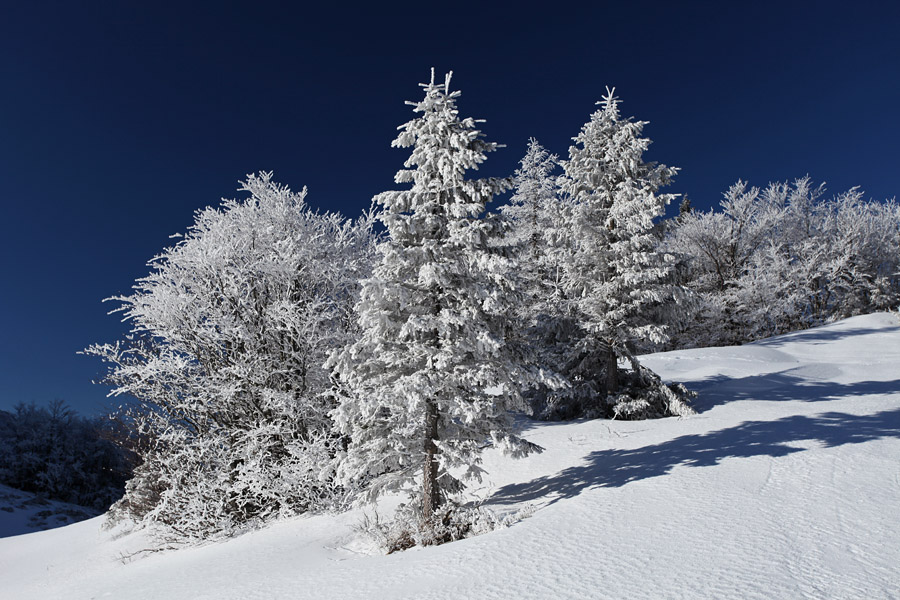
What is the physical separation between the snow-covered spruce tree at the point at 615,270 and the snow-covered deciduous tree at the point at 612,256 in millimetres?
Answer: 29

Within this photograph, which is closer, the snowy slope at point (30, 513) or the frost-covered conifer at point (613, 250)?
the frost-covered conifer at point (613, 250)

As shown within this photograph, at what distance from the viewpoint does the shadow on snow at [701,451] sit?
8.80m

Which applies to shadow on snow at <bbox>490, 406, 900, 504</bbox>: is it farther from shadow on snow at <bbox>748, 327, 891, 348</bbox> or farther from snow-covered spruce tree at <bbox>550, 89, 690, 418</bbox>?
shadow on snow at <bbox>748, 327, 891, 348</bbox>

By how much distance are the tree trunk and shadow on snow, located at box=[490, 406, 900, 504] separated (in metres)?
1.54

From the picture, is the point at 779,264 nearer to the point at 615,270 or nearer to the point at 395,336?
the point at 615,270

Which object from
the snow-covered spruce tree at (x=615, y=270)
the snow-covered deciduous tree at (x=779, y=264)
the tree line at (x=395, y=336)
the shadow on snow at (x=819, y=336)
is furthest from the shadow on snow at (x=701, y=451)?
the snow-covered deciduous tree at (x=779, y=264)

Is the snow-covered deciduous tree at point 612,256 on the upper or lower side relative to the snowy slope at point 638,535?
upper

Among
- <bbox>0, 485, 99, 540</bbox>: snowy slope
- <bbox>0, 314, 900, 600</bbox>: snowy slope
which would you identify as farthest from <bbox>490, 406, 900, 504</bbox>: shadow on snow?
<bbox>0, 485, 99, 540</bbox>: snowy slope

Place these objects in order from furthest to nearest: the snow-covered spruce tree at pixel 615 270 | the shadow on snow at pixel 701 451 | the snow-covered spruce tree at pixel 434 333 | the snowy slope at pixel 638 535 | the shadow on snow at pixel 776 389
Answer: the shadow on snow at pixel 776 389
the snow-covered spruce tree at pixel 615 270
the shadow on snow at pixel 701 451
the snow-covered spruce tree at pixel 434 333
the snowy slope at pixel 638 535

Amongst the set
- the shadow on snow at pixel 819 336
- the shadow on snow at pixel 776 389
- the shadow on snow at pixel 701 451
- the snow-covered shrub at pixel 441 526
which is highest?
the shadow on snow at pixel 819 336

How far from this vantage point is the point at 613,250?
45.5 ft

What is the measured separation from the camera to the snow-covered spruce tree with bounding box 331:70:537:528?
7938 mm

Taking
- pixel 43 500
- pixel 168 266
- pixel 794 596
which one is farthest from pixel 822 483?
pixel 43 500

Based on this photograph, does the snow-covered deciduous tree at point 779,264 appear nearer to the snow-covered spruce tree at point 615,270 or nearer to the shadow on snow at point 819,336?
the shadow on snow at point 819,336
